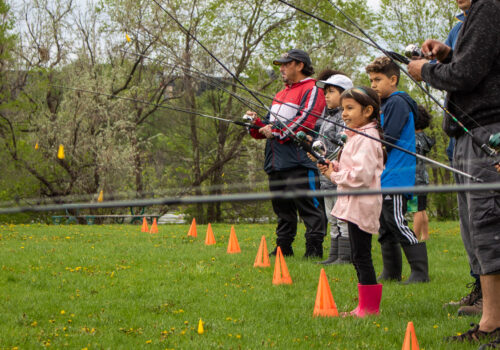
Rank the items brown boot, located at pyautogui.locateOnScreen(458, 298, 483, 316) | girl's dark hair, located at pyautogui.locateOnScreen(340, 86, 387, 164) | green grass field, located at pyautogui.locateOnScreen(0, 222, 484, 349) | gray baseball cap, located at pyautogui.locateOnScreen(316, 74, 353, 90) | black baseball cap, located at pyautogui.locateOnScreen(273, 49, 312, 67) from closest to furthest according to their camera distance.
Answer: green grass field, located at pyautogui.locateOnScreen(0, 222, 484, 349) → brown boot, located at pyautogui.locateOnScreen(458, 298, 483, 316) → girl's dark hair, located at pyautogui.locateOnScreen(340, 86, 387, 164) → gray baseball cap, located at pyautogui.locateOnScreen(316, 74, 353, 90) → black baseball cap, located at pyautogui.locateOnScreen(273, 49, 312, 67)

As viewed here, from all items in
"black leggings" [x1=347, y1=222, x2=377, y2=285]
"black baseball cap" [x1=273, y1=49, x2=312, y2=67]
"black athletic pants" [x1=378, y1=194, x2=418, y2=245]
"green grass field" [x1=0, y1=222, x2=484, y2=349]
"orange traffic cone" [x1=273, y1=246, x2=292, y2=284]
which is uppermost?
"black baseball cap" [x1=273, y1=49, x2=312, y2=67]

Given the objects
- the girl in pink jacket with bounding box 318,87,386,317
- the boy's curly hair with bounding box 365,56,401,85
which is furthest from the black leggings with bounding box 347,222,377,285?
the boy's curly hair with bounding box 365,56,401,85

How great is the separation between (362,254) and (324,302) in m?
0.42

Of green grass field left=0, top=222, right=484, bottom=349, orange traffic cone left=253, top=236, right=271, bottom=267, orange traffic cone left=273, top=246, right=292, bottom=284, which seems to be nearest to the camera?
green grass field left=0, top=222, right=484, bottom=349

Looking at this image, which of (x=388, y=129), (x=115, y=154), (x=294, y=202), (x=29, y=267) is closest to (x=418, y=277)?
(x=388, y=129)

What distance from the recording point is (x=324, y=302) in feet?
13.0

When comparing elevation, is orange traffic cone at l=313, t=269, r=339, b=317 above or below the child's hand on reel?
below

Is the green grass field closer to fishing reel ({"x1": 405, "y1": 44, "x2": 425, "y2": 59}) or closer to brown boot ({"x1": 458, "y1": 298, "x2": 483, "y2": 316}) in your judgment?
brown boot ({"x1": 458, "y1": 298, "x2": 483, "y2": 316})

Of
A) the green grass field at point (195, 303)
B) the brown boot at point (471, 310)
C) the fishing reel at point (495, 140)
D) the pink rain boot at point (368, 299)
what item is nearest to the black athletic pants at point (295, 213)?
the green grass field at point (195, 303)

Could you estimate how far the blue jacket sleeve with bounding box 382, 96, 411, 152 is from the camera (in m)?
4.91

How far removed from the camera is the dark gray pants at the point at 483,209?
2.92 m

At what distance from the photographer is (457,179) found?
3.30m

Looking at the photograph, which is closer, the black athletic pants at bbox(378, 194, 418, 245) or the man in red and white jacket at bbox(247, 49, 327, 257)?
the black athletic pants at bbox(378, 194, 418, 245)

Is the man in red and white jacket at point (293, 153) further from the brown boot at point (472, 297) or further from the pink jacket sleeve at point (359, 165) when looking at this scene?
the brown boot at point (472, 297)
